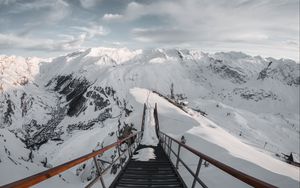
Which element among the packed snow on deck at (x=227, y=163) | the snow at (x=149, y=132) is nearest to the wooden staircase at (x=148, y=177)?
the packed snow on deck at (x=227, y=163)

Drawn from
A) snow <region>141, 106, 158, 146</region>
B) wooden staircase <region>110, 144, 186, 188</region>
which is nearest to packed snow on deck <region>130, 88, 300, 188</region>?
snow <region>141, 106, 158, 146</region>

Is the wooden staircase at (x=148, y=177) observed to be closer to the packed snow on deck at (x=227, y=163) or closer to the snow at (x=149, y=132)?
the packed snow on deck at (x=227, y=163)

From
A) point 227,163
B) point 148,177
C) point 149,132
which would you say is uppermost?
point 148,177

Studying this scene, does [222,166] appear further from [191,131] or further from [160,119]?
[160,119]

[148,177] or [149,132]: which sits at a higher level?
[148,177]

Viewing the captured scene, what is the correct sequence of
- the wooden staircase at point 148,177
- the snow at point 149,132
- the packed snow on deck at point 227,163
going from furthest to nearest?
1. the snow at point 149,132
2. the packed snow on deck at point 227,163
3. the wooden staircase at point 148,177

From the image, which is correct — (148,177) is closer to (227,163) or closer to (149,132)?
(227,163)

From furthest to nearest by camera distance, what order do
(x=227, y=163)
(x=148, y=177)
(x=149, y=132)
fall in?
(x=149, y=132) → (x=227, y=163) → (x=148, y=177)

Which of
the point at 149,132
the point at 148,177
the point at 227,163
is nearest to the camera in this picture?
the point at 148,177

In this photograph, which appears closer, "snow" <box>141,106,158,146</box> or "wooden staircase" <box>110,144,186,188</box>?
"wooden staircase" <box>110,144,186,188</box>

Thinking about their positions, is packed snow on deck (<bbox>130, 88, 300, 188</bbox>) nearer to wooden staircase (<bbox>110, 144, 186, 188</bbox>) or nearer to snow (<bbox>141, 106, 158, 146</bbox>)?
snow (<bbox>141, 106, 158, 146</bbox>)

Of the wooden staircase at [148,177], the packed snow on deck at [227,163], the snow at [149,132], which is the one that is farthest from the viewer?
the snow at [149,132]

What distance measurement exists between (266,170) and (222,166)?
12648 mm

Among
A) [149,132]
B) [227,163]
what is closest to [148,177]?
[227,163]
